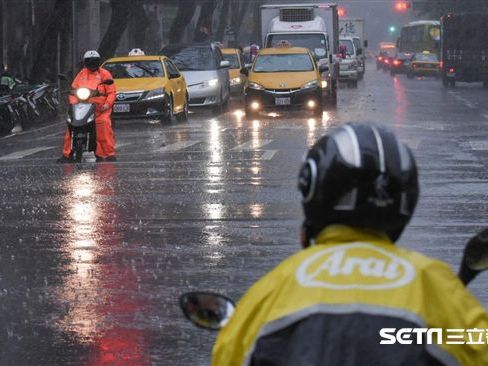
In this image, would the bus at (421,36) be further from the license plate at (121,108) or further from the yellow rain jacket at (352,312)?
the yellow rain jacket at (352,312)

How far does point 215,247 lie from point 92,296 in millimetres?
2302

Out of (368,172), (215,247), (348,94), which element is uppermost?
(368,172)

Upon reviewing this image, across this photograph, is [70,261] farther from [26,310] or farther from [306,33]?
[306,33]

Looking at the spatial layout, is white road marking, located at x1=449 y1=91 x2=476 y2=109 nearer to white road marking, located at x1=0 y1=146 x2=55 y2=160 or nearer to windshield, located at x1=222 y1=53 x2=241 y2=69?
windshield, located at x1=222 y1=53 x2=241 y2=69

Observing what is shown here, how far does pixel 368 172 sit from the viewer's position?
3.14m

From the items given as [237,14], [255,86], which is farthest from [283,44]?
[237,14]

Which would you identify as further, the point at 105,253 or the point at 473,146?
the point at 473,146

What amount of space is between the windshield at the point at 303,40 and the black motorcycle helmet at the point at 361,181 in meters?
37.5

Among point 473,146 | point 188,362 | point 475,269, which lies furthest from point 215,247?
point 473,146

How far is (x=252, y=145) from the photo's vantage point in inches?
898

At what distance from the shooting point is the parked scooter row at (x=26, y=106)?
89.6 ft

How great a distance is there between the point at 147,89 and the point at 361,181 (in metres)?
25.9

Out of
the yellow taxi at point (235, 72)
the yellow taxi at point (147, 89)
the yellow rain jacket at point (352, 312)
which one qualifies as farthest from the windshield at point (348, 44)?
the yellow rain jacket at point (352, 312)

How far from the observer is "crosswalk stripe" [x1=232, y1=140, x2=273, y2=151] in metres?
22.1
